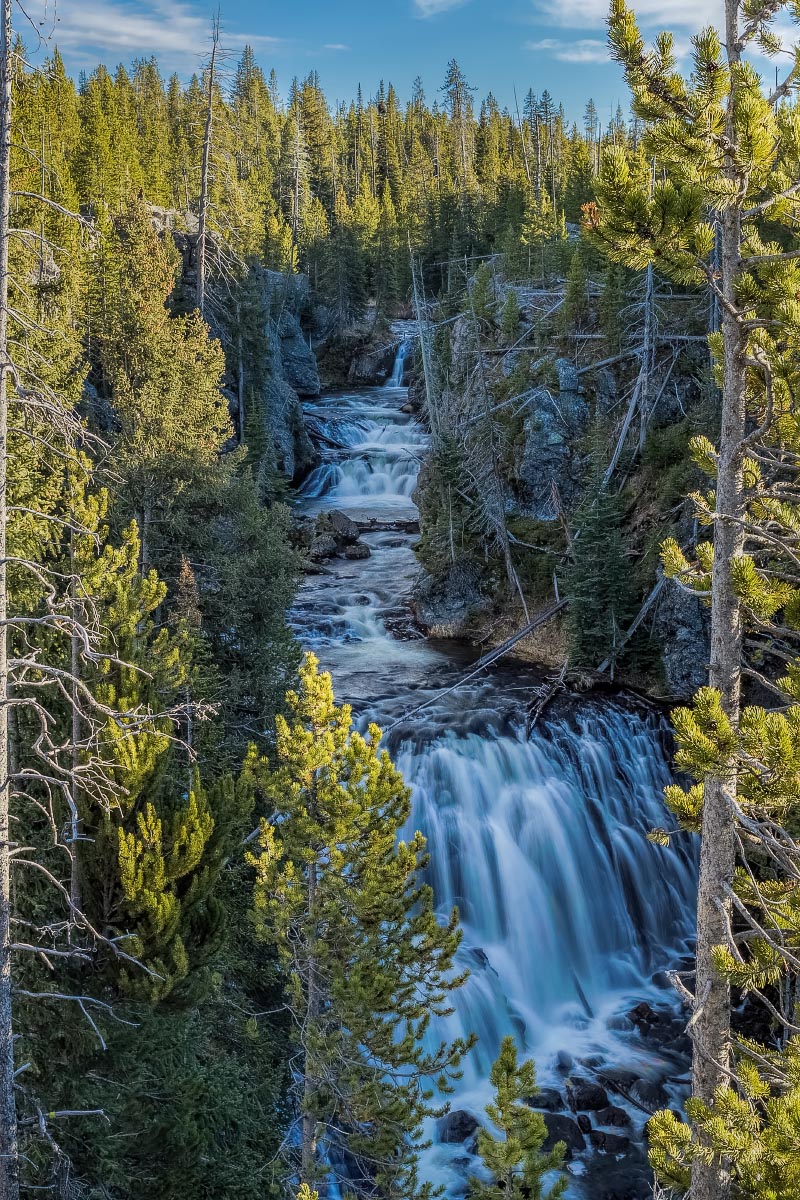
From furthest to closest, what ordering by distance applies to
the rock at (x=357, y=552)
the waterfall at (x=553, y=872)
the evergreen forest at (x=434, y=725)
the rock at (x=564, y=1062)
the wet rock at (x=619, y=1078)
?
the rock at (x=357, y=552), the waterfall at (x=553, y=872), the rock at (x=564, y=1062), the wet rock at (x=619, y=1078), the evergreen forest at (x=434, y=725)

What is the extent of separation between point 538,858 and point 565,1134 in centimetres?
532

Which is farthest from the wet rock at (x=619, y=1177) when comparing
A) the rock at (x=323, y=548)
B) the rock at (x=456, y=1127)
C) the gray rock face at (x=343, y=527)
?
the gray rock face at (x=343, y=527)

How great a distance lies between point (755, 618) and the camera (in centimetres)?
559

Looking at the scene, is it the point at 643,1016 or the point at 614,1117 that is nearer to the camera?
the point at 614,1117

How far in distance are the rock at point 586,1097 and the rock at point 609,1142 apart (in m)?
0.42

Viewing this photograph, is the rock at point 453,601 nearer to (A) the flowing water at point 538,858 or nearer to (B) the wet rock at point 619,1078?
(A) the flowing water at point 538,858

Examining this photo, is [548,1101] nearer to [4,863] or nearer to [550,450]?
[4,863]

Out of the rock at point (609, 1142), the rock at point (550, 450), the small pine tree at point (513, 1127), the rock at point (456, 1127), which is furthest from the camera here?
the rock at point (550, 450)

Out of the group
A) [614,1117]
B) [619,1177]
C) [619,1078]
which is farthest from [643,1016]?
[619,1177]

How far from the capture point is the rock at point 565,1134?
478 inches

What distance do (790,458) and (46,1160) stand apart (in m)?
10.5

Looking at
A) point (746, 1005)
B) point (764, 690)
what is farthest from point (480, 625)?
point (746, 1005)

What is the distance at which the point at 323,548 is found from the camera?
3253cm

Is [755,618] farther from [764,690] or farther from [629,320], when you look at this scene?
[629,320]
